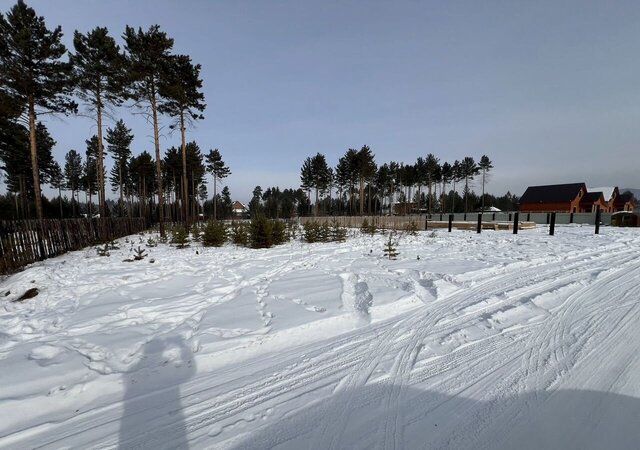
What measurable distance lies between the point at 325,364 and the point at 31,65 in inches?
798

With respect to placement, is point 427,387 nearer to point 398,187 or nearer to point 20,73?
point 20,73

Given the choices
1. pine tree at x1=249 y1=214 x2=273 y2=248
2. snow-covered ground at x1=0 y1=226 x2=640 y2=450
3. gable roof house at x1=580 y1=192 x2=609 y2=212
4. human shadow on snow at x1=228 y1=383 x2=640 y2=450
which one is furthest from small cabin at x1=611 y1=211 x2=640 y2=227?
gable roof house at x1=580 y1=192 x2=609 y2=212

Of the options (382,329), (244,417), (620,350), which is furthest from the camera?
(382,329)

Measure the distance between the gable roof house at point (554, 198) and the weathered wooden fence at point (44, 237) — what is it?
5297 cm

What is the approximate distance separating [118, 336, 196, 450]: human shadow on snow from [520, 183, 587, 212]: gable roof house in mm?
52590

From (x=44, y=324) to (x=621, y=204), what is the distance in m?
70.0

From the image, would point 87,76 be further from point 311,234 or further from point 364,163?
point 364,163

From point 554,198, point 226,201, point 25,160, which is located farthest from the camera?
point 226,201

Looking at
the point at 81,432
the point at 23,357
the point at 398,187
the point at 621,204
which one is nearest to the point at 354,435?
the point at 81,432

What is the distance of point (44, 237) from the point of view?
9375 mm

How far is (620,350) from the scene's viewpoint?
2936 millimetres

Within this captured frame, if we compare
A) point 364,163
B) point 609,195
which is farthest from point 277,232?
point 609,195

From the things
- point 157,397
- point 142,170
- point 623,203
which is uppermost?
point 142,170

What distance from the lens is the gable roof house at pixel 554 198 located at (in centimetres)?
4072
